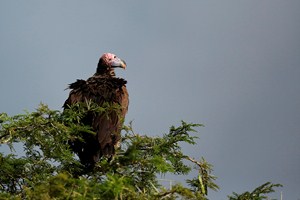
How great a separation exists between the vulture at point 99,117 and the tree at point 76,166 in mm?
706

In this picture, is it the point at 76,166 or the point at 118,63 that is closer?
the point at 76,166

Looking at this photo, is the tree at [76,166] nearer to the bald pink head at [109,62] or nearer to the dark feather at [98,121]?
the dark feather at [98,121]

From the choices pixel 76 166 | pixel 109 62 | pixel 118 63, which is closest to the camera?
pixel 76 166

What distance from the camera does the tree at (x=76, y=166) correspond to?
3545 mm

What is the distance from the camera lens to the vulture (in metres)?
7.81

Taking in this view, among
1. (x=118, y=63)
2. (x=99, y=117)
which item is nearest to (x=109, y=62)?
(x=118, y=63)

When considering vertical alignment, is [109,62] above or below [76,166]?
above

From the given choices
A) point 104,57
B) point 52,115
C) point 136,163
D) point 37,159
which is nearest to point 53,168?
point 37,159

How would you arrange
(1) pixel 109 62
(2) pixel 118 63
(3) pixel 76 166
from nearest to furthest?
(3) pixel 76 166 → (1) pixel 109 62 → (2) pixel 118 63

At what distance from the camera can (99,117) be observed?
7.84 meters

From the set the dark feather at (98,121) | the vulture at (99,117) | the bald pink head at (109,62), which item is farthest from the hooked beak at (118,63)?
the dark feather at (98,121)

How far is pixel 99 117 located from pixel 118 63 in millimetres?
3352

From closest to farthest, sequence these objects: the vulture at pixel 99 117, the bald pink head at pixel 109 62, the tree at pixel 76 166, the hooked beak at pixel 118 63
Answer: the tree at pixel 76 166, the vulture at pixel 99 117, the bald pink head at pixel 109 62, the hooked beak at pixel 118 63

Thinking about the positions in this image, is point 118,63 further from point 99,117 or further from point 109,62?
point 99,117
